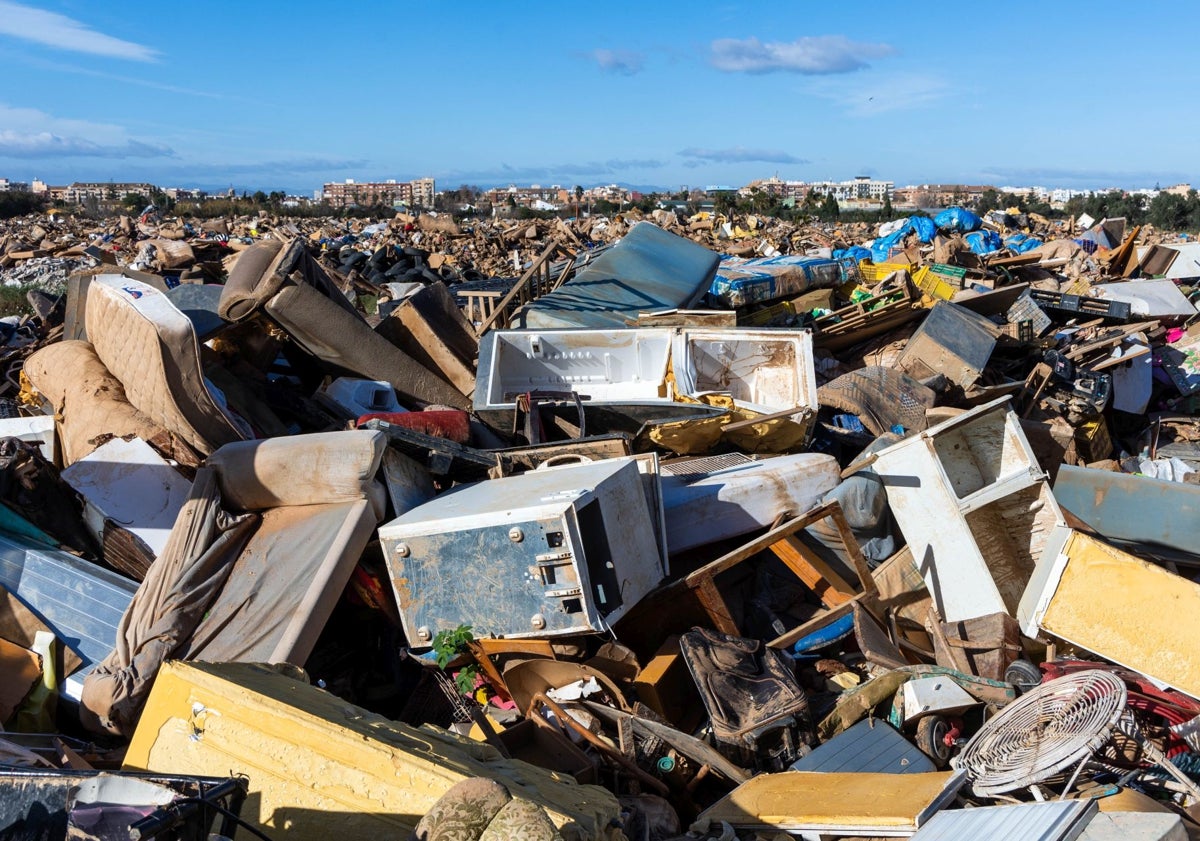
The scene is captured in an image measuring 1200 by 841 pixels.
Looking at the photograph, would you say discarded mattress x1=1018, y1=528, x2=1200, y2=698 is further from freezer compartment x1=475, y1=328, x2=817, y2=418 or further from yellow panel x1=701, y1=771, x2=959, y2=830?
freezer compartment x1=475, y1=328, x2=817, y2=418

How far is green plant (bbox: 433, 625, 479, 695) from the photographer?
362cm

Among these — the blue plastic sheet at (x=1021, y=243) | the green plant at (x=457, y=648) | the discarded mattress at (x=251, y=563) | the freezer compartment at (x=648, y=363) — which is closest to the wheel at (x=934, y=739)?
the green plant at (x=457, y=648)

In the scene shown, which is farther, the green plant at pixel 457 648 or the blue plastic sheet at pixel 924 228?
the blue plastic sheet at pixel 924 228

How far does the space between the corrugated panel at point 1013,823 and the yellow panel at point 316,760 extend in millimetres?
784

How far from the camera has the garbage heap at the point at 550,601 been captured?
230cm

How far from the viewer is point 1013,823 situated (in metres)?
2.13

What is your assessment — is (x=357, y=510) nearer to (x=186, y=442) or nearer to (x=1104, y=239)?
(x=186, y=442)

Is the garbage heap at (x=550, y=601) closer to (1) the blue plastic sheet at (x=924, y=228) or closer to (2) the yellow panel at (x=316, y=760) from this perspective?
(2) the yellow panel at (x=316, y=760)

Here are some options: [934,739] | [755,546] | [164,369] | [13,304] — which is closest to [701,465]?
[755,546]

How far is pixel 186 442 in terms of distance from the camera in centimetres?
434

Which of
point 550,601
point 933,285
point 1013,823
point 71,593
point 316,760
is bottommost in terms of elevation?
point 71,593

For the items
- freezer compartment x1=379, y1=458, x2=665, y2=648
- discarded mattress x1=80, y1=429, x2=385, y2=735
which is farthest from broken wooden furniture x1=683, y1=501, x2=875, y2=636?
discarded mattress x1=80, y1=429, x2=385, y2=735

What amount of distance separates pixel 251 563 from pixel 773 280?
619 centimetres

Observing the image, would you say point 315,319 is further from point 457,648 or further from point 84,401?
point 457,648
